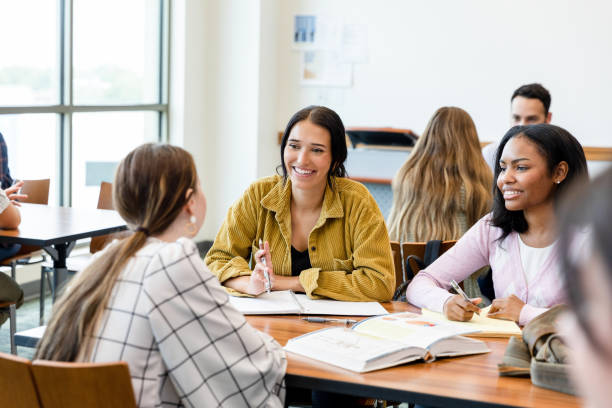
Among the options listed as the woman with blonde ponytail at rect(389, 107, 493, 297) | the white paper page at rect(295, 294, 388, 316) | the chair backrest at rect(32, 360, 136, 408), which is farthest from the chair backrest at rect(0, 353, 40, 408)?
the woman with blonde ponytail at rect(389, 107, 493, 297)

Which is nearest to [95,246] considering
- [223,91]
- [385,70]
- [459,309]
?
[459,309]

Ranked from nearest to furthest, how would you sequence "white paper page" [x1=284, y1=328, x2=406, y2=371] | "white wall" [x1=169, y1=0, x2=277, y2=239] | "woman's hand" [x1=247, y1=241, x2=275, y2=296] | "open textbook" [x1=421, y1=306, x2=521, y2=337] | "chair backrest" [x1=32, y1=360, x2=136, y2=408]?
"chair backrest" [x1=32, y1=360, x2=136, y2=408], "white paper page" [x1=284, y1=328, x2=406, y2=371], "open textbook" [x1=421, y1=306, x2=521, y2=337], "woman's hand" [x1=247, y1=241, x2=275, y2=296], "white wall" [x1=169, y1=0, x2=277, y2=239]

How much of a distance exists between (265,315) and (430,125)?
1.95 metres

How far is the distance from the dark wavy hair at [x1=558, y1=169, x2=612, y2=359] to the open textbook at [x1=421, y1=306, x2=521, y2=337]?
1458 mm

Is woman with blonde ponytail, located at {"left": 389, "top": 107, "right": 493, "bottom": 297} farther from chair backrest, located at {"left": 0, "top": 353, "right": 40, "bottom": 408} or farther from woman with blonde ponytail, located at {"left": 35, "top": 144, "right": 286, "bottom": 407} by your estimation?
chair backrest, located at {"left": 0, "top": 353, "right": 40, "bottom": 408}

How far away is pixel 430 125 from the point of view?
371 centimetres

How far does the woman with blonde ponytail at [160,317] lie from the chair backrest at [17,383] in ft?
0.40

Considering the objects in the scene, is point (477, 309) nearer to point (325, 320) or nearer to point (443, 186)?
point (325, 320)

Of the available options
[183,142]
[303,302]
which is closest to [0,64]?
[183,142]

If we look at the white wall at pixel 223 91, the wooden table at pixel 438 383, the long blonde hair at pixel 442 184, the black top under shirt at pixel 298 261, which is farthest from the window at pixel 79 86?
the wooden table at pixel 438 383

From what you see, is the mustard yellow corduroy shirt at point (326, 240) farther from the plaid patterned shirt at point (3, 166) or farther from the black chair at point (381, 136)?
the black chair at point (381, 136)

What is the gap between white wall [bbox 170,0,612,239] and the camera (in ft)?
18.3

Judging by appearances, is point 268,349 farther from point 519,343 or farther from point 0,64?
point 0,64

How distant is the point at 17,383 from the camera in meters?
1.36
